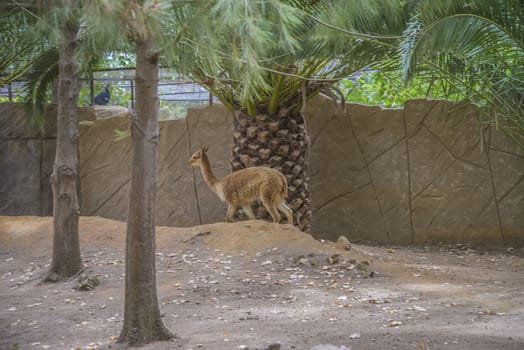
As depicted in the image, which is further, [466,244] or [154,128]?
[466,244]

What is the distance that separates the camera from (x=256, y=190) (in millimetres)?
9055

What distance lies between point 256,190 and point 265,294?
229 centimetres

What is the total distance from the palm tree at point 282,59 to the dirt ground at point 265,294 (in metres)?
1.47

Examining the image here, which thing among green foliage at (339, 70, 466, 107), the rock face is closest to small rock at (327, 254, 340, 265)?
the rock face

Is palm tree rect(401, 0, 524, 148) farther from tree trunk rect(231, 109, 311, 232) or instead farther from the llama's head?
the llama's head

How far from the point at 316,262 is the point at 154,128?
306 cm

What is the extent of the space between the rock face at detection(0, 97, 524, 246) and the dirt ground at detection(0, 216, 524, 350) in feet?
2.92

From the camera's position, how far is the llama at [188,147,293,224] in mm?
9023

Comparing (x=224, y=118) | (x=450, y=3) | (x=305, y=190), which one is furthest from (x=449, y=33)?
(x=224, y=118)

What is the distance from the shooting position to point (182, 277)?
7.59 metres

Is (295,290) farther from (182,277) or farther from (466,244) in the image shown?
(466,244)

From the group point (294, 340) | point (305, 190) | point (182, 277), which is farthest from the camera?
point (305, 190)

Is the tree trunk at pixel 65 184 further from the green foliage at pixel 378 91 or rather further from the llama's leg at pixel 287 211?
the green foliage at pixel 378 91

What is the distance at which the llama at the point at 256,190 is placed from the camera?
29.6 feet
